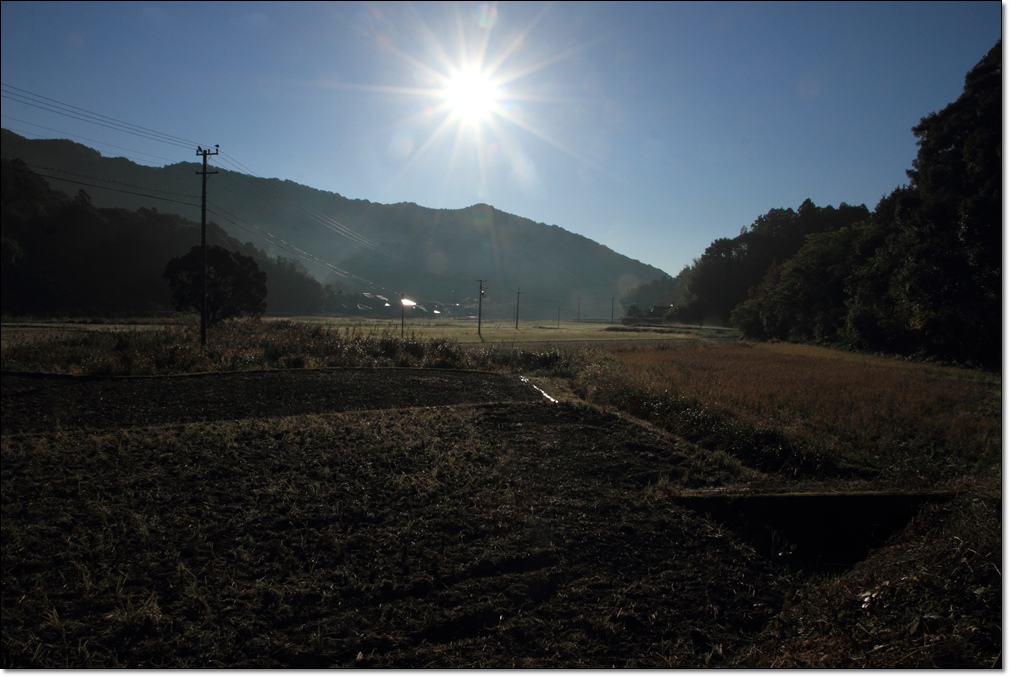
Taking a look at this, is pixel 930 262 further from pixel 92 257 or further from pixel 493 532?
pixel 92 257

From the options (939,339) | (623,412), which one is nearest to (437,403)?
(623,412)

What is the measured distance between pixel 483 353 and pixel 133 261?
87.2 feet

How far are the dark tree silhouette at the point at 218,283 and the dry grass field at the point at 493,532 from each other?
13.0m

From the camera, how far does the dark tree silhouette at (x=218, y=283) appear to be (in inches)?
1008

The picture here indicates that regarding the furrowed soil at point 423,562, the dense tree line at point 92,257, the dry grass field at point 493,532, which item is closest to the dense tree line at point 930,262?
the dry grass field at point 493,532

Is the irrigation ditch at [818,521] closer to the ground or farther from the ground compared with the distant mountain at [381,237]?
closer to the ground

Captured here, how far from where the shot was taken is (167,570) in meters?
5.75

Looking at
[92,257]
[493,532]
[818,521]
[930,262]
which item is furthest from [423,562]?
[92,257]

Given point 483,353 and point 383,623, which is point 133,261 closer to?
point 483,353

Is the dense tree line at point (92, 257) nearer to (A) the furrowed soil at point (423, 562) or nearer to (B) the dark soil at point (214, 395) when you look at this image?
(B) the dark soil at point (214, 395)

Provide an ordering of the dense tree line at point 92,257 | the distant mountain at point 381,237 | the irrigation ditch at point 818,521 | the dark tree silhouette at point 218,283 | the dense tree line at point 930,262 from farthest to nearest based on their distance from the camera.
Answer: the distant mountain at point 381,237 < the dense tree line at point 92,257 < the dark tree silhouette at point 218,283 < the dense tree line at point 930,262 < the irrigation ditch at point 818,521

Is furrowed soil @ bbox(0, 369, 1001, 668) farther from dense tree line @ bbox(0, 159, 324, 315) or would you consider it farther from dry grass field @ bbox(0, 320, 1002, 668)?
dense tree line @ bbox(0, 159, 324, 315)

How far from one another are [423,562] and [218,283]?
25095mm

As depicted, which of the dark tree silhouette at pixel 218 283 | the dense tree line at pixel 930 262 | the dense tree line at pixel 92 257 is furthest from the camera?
the dense tree line at pixel 92 257
